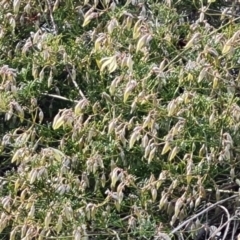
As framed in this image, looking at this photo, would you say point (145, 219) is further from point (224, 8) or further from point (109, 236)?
point (224, 8)

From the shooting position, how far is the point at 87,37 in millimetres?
2584

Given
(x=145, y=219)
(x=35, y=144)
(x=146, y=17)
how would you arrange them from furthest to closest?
1. (x=146, y=17)
2. (x=35, y=144)
3. (x=145, y=219)

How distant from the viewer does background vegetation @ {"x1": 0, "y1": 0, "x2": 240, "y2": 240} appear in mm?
2133

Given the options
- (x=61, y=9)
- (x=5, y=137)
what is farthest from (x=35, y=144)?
(x=61, y=9)

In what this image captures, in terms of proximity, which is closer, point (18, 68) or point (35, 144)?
point (35, 144)

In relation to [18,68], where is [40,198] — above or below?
below

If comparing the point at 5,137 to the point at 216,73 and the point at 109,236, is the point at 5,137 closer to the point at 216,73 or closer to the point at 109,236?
the point at 109,236

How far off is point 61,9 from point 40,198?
0.79m

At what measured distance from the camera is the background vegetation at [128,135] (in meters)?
2.13

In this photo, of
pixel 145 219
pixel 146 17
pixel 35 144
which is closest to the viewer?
pixel 145 219

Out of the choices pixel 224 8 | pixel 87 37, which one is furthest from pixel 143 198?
pixel 224 8

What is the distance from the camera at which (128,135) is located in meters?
2.28

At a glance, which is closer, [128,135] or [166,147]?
[166,147]

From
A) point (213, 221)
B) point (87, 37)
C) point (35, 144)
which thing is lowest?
point (213, 221)
